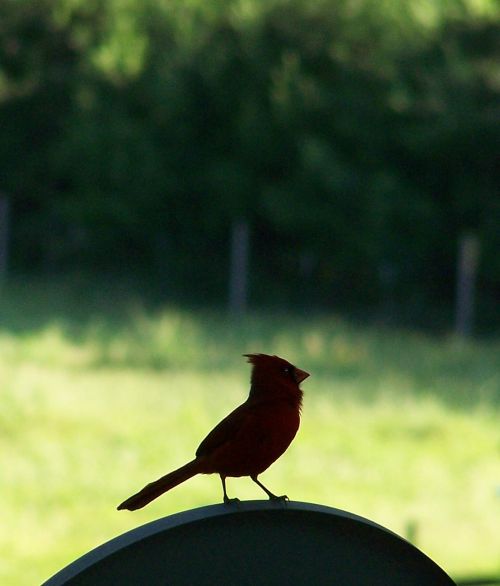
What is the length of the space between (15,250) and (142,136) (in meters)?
4.06

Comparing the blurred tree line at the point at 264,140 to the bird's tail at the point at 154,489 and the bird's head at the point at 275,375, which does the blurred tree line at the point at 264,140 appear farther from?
the bird's tail at the point at 154,489

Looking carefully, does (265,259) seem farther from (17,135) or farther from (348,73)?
(17,135)

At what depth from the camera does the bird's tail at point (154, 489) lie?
3.46 feet

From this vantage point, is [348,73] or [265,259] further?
[265,259]

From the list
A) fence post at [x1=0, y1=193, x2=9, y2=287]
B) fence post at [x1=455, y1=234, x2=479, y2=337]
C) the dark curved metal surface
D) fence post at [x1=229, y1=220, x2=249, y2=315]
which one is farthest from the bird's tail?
fence post at [x1=0, y1=193, x2=9, y2=287]

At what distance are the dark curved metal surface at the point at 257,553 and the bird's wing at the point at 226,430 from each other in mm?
114

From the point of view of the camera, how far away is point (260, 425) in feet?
3.90

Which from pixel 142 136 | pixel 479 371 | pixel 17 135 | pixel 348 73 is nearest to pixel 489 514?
pixel 479 371

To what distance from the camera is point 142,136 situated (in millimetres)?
13359

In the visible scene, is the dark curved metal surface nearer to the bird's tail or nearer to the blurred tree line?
the bird's tail

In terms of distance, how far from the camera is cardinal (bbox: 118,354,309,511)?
1188 millimetres

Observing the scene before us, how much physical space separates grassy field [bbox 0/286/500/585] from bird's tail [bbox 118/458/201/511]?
2.80 metres

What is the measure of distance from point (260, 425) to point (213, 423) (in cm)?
510

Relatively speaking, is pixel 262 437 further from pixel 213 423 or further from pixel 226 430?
pixel 213 423
